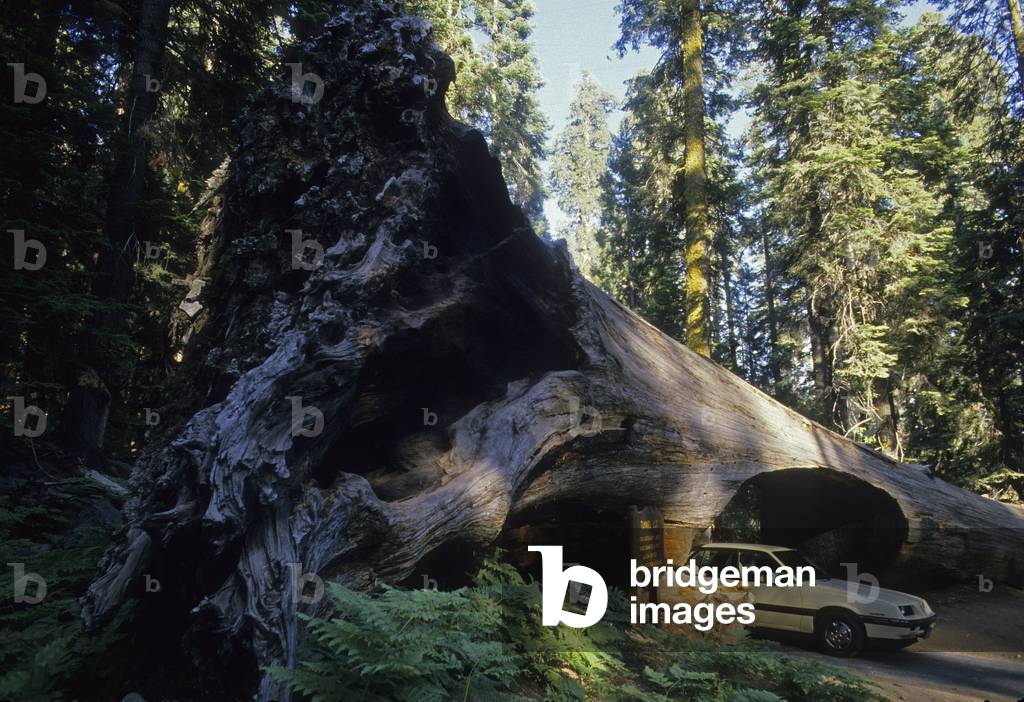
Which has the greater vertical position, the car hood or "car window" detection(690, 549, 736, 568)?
"car window" detection(690, 549, 736, 568)

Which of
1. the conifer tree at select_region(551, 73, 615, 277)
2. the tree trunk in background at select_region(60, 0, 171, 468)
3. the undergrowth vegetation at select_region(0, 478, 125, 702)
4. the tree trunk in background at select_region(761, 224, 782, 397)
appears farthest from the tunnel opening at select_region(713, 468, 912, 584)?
the conifer tree at select_region(551, 73, 615, 277)

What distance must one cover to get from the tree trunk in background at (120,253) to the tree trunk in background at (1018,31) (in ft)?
57.5

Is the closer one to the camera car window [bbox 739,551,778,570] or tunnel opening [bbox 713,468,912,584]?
car window [bbox 739,551,778,570]

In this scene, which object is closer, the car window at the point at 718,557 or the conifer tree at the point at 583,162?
the car window at the point at 718,557

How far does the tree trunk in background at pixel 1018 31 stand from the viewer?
540 inches

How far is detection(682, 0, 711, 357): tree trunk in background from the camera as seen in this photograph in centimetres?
1488

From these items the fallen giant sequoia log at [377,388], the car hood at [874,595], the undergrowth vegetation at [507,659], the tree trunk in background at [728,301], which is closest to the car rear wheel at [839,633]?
the car hood at [874,595]

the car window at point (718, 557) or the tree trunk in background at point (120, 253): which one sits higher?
the tree trunk in background at point (120, 253)

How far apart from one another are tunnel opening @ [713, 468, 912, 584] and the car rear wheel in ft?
7.03

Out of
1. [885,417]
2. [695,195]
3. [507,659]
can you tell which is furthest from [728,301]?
[507,659]

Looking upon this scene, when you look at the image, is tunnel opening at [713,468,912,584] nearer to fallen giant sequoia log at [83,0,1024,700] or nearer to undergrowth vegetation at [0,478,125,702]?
fallen giant sequoia log at [83,0,1024,700]

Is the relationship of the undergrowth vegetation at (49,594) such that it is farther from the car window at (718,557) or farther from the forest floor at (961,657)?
the car window at (718,557)

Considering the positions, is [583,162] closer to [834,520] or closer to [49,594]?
[834,520]

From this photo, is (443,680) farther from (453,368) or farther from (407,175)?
(407,175)
